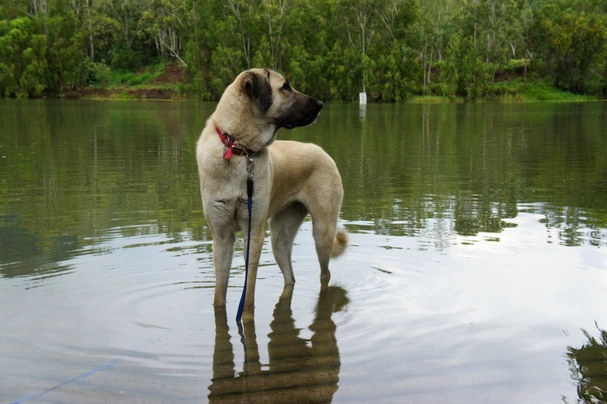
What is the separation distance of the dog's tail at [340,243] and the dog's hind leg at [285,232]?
22.9 inches

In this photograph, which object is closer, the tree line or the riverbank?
the riverbank

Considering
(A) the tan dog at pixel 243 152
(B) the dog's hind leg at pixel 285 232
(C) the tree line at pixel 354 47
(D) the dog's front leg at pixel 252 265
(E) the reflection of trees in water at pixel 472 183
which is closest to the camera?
(A) the tan dog at pixel 243 152

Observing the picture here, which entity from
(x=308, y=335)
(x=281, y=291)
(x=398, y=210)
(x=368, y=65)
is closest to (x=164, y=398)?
(x=308, y=335)

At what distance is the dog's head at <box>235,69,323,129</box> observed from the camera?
5.62 meters

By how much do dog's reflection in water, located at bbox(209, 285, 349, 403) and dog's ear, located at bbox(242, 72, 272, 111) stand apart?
1947 millimetres

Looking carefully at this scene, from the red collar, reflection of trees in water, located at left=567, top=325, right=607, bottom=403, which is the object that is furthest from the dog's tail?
reflection of trees in water, located at left=567, top=325, right=607, bottom=403

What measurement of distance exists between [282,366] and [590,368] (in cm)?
226

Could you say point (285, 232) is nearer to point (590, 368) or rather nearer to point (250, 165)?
point (250, 165)

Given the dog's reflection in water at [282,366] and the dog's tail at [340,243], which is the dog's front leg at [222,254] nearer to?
the dog's reflection in water at [282,366]

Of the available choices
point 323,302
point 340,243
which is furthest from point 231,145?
point 340,243

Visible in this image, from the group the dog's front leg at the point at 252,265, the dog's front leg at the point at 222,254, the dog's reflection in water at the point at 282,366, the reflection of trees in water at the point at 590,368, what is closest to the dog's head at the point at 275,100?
the dog's front leg at the point at 252,265

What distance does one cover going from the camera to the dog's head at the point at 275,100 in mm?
5617

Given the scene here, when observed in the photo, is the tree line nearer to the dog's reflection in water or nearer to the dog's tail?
the dog's tail

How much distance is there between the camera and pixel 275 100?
Result: 573cm
